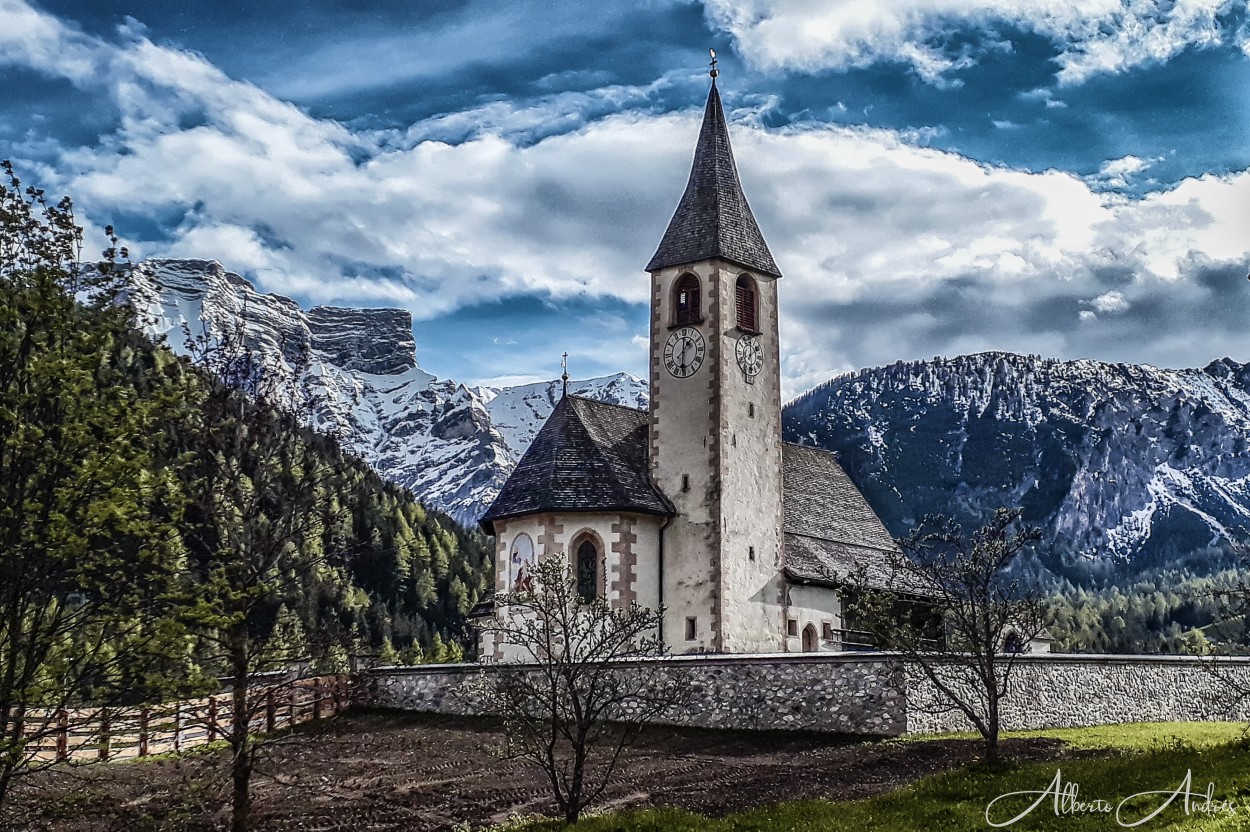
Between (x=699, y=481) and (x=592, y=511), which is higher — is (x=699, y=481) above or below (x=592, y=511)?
above

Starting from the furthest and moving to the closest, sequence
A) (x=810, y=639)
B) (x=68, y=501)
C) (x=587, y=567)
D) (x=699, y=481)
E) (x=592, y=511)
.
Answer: (x=810, y=639)
(x=699, y=481)
(x=587, y=567)
(x=592, y=511)
(x=68, y=501)

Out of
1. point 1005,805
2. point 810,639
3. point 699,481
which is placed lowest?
point 1005,805

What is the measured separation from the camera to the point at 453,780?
24.8 metres

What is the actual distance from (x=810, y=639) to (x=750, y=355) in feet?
32.4

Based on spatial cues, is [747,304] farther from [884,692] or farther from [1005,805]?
[1005,805]

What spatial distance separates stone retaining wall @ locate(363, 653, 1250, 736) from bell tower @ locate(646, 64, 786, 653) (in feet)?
27.4

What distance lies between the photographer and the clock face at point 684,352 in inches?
1681

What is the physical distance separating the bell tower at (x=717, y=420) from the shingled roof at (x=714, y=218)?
5cm

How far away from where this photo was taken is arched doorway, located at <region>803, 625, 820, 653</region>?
140ft

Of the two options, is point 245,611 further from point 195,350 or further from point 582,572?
point 582,572

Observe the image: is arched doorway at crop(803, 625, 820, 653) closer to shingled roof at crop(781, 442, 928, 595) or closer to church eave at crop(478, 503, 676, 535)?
shingled roof at crop(781, 442, 928, 595)

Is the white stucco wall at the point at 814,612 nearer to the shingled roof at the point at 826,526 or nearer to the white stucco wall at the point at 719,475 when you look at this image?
the shingled roof at the point at 826,526
